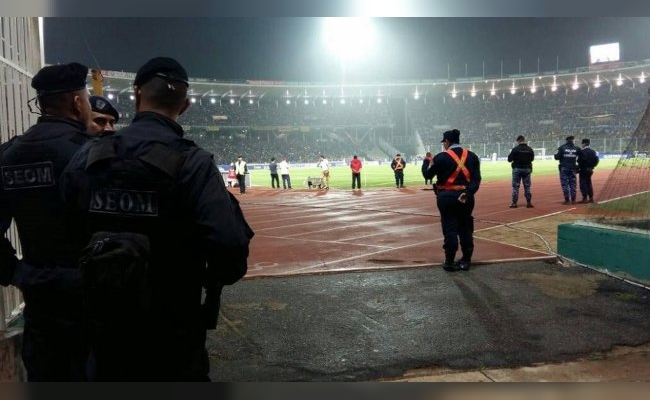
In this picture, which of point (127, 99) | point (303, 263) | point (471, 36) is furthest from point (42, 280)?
point (471, 36)

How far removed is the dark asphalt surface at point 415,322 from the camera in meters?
3.12

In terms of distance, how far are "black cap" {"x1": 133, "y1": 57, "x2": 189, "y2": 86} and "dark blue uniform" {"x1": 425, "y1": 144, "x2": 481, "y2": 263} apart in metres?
4.20

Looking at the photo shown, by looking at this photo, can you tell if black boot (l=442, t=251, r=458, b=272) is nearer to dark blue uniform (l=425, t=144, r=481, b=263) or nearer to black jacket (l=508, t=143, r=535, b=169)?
dark blue uniform (l=425, t=144, r=481, b=263)

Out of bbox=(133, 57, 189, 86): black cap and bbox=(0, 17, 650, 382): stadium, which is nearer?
bbox=(133, 57, 189, 86): black cap

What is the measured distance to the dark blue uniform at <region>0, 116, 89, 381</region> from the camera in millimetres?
2180

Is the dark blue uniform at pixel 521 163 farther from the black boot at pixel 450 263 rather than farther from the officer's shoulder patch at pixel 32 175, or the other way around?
the officer's shoulder patch at pixel 32 175

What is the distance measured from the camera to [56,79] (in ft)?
7.75

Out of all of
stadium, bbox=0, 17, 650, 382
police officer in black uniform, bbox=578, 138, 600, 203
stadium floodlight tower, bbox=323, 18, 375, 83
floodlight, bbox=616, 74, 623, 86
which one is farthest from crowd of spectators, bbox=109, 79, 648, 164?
police officer in black uniform, bbox=578, 138, 600, 203

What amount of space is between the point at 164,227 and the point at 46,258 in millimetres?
880

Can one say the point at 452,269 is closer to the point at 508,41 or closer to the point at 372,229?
the point at 372,229

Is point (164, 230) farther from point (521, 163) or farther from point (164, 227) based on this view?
point (521, 163)

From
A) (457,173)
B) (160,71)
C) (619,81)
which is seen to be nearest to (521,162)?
(457,173)

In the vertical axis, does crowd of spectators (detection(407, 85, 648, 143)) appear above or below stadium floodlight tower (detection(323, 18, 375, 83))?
below

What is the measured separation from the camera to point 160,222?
178 centimetres
